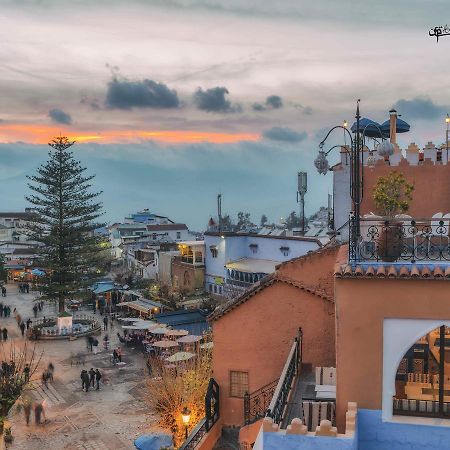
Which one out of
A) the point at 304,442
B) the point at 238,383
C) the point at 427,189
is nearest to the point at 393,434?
the point at 304,442

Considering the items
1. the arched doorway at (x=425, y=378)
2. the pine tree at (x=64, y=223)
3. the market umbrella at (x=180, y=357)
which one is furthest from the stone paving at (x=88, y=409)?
the arched doorway at (x=425, y=378)

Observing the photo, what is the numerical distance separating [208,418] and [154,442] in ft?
10.1

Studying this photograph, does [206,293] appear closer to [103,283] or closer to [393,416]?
[103,283]

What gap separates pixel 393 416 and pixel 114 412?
56.6ft

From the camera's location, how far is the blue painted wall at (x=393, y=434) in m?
7.49

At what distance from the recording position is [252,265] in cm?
4025

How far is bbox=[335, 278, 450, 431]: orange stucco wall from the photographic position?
294 inches

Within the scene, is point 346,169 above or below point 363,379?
above

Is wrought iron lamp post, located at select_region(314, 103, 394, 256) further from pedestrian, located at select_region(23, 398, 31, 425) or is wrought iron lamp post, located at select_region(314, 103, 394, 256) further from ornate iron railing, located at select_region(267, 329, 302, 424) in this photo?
pedestrian, located at select_region(23, 398, 31, 425)

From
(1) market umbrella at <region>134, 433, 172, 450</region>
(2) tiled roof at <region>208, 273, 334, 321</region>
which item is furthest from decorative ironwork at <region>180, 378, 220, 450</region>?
(1) market umbrella at <region>134, 433, 172, 450</region>

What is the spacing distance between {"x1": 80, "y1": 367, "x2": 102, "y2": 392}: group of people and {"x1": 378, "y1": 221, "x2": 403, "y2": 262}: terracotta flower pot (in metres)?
20.7

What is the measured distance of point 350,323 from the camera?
7676mm

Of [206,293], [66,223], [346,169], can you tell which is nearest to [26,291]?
[66,223]

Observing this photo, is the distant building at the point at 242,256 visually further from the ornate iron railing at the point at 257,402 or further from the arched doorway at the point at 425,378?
the arched doorway at the point at 425,378
